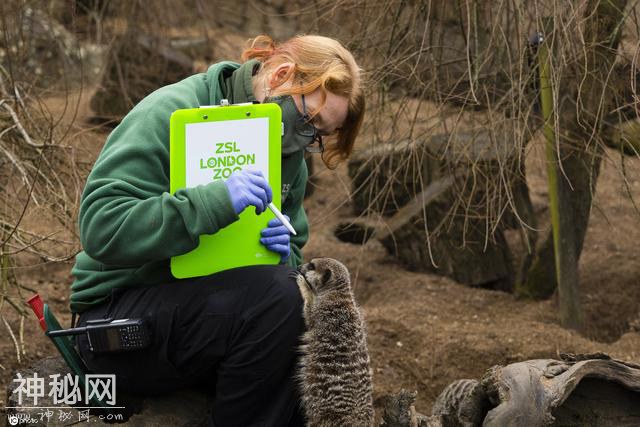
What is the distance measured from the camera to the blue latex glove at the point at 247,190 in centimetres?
226

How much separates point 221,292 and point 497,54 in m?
1.69

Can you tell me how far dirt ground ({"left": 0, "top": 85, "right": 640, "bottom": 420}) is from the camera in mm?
3777

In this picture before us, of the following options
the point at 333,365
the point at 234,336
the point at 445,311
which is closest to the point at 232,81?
the point at 234,336

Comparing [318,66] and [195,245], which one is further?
[318,66]

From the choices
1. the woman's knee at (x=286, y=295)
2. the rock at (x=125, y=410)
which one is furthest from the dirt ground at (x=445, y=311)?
the woman's knee at (x=286, y=295)

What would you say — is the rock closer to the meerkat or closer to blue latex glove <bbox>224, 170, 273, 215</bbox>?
the meerkat

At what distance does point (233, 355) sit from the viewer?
246 cm

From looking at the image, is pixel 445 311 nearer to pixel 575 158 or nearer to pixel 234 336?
pixel 575 158

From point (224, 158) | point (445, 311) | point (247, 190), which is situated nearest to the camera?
point (247, 190)

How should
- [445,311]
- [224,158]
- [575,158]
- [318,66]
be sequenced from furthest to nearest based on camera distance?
1. [445,311]
2. [575,158]
3. [318,66]
4. [224,158]

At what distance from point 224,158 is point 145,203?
0.86 ft

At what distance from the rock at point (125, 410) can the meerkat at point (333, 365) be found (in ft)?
1.27

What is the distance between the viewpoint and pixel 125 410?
2635 mm

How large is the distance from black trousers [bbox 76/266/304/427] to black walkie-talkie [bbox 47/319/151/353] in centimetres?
3
